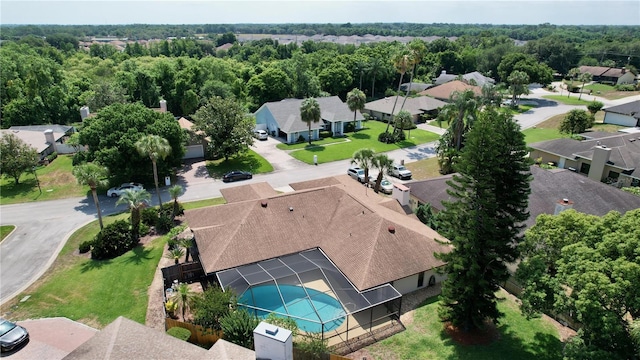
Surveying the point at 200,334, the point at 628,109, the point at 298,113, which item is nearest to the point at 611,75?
the point at 628,109

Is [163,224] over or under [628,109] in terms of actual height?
under

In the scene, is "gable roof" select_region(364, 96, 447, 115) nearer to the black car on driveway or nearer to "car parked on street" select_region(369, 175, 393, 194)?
"car parked on street" select_region(369, 175, 393, 194)

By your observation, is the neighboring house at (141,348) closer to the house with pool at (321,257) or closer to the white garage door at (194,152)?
the house with pool at (321,257)

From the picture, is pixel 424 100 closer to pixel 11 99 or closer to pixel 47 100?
pixel 47 100

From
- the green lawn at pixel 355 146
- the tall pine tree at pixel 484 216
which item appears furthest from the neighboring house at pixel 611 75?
the tall pine tree at pixel 484 216

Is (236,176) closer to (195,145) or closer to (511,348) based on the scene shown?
(195,145)

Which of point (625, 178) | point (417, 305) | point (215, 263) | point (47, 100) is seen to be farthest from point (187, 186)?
point (625, 178)
